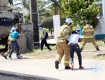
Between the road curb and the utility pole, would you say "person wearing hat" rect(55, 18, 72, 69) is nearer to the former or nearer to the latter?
the road curb

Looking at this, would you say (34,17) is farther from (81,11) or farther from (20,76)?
(20,76)

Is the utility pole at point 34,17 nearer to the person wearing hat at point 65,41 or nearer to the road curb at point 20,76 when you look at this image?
the road curb at point 20,76

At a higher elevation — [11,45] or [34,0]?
[34,0]

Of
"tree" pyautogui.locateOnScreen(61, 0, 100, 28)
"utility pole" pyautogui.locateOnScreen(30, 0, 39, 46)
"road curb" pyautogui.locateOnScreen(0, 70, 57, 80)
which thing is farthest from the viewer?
"tree" pyautogui.locateOnScreen(61, 0, 100, 28)

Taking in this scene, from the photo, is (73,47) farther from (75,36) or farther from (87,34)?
(87,34)

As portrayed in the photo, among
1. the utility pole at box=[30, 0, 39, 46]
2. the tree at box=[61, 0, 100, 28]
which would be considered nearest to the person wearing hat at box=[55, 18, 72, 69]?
the utility pole at box=[30, 0, 39, 46]

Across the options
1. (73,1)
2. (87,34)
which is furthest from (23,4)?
(87,34)

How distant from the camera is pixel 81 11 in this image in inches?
1102

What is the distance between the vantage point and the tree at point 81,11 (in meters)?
27.9

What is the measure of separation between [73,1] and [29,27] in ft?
29.6

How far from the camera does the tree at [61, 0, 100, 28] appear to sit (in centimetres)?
2786

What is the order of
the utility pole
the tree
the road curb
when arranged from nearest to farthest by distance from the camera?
the road curb, the utility pole, the tree

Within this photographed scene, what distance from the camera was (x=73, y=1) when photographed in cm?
2831

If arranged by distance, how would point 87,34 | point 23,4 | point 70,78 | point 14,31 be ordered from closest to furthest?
1. point 70,78
2. point 14,31
3. point 87,34
4. point 23,4
